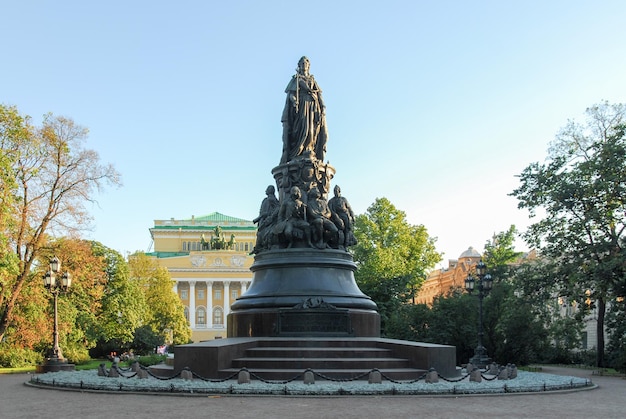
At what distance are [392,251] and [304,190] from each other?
1355 inches

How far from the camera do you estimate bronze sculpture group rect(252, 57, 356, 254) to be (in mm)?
22016

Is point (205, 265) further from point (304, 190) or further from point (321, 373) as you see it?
point (321, 373)

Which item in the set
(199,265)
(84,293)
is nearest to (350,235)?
(84,293)

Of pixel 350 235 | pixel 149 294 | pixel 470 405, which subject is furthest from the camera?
pixel 149 294

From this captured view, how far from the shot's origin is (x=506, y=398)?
15.2 metres

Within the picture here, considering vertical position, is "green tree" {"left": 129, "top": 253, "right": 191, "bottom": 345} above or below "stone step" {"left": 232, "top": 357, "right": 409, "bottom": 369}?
above

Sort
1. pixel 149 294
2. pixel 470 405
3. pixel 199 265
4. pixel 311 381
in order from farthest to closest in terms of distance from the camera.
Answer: pixel 199 265 → pixel 149 294 → pixel 311 381 → pixel 470 405

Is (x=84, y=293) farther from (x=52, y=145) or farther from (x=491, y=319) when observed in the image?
(x=491, y=319)

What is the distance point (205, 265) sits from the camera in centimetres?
11312

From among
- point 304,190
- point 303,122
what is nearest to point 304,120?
point 303,122

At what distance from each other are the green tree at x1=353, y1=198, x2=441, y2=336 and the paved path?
35.1 metres

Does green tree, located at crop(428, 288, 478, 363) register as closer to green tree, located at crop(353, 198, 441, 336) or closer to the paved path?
green tree, located at crop(353, 198, 441, 336)

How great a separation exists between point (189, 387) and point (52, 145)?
67.1 feet

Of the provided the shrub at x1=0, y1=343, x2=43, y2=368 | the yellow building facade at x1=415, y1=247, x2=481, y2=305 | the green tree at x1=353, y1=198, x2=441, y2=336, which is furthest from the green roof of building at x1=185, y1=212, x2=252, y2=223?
the shrub at x1=0, y1=343, x2=43, y2=368
